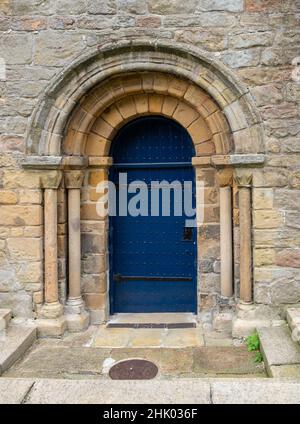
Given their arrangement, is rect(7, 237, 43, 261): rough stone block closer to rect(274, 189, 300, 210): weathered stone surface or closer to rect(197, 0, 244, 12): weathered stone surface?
rect(274, 189, 300, 210): weathered stone surface

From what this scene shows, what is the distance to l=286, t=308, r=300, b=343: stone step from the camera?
12.3 ft

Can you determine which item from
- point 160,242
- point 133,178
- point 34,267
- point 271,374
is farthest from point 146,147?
point 271,374

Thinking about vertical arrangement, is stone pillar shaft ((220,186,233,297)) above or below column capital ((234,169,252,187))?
below

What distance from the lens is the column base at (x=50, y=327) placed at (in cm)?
440

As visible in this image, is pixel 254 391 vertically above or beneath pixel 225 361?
above

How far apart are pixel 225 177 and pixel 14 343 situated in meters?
2.65

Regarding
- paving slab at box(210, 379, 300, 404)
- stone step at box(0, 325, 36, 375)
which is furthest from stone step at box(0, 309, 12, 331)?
paving slab at box(210, 379, 300, 404)

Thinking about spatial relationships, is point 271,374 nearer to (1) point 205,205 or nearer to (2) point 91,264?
(1) point 205,205

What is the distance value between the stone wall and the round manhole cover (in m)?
1.21

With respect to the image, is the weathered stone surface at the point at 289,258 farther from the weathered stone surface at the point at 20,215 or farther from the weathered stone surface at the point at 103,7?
the weathered stone surface at the point at 103,7

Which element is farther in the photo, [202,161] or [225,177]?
[202,161]

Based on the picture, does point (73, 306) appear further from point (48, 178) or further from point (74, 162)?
point (74, 162)

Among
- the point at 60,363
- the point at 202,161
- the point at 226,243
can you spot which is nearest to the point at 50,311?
the point at 60,363

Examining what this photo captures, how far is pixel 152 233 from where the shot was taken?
16.2 ft
